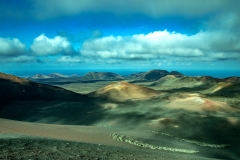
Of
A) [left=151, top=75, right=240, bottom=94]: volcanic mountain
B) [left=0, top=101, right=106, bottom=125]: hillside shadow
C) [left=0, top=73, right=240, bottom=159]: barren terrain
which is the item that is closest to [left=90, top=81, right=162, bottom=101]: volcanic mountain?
[left=0, top=73, right=240, bottom=159]: barren terrain

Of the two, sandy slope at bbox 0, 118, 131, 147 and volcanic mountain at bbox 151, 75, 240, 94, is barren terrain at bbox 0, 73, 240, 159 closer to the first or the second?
sandy slope at bbox 0, 118, 131, 147

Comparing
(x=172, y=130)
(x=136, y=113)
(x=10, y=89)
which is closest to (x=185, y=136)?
(x=172, y=130)

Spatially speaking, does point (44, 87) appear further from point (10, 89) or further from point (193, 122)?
point (193, 122)

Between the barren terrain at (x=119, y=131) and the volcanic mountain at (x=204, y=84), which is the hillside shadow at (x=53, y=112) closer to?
the barren terrain at (x=119, y=131)

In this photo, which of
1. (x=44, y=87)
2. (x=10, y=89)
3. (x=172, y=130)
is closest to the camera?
(x=172, y=130)

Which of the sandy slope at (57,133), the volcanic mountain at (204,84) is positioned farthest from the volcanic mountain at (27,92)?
the volcanic mountain at (204,84)

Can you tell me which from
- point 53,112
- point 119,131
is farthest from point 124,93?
point 119,131

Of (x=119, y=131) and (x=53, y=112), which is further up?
(x=53, y=112)

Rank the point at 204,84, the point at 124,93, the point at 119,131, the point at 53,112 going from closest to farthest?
the point at 119,131 → the point at 53,112 → the point at 124,93 → the point at 204,84

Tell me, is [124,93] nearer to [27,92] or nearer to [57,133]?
[27,92]
